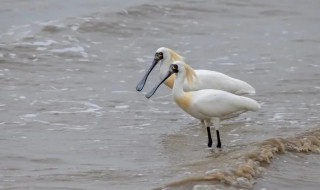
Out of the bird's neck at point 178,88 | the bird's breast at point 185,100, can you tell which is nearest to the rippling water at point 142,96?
the bird's breast at point 185,100

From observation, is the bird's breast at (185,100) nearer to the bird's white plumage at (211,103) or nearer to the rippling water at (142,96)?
the bird's white plumage at (211,103)

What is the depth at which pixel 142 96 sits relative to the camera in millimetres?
14391

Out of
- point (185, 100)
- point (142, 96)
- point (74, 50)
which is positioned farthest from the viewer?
point (74, 50)

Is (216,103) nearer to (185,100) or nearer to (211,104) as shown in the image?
(211,104)

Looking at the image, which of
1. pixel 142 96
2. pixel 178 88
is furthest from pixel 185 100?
pixel 142 96

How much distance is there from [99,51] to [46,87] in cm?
349

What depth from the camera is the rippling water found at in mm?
9547

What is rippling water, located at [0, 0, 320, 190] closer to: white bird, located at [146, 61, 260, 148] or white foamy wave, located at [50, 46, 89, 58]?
white foamy wave, located at [50, 46, 89, 58]

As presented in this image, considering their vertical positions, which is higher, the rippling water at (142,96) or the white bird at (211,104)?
the white bird at (211,104)

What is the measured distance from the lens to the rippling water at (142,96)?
9547 millimetres

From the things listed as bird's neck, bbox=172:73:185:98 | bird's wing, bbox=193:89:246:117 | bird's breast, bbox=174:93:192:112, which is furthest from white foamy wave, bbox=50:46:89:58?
bird's wing, bbox=193:89:246:117

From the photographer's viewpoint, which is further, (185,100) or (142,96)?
(142,96)

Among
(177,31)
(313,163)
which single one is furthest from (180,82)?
(177,31)

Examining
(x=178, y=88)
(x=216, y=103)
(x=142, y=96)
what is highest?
(x=178, y=88)
